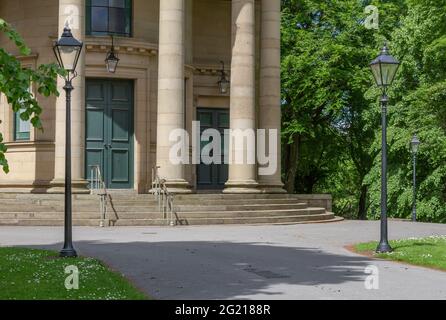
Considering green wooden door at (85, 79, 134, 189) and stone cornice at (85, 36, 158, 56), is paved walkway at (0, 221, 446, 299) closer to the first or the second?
green wooden door at (85, 79, 134, 189)

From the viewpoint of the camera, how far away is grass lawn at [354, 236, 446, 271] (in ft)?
46.9

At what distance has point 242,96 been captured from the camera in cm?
2742

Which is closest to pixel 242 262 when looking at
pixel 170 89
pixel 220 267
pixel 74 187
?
pixel 220 267

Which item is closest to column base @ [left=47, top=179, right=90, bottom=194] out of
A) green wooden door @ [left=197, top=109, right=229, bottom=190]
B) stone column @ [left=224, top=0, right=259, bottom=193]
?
stone column @ [left=224, top=0, right=259, bottom=193]

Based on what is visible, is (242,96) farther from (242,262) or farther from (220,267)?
(220,267)

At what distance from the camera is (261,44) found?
29844mm

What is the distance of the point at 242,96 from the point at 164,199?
533 cm

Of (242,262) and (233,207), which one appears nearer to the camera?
(242,262)

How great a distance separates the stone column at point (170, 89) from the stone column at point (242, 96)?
234 centimetres

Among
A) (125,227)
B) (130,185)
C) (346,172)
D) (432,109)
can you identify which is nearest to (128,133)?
(130,185)

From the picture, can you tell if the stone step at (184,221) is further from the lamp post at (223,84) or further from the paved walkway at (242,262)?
the lamp post at (223,84)

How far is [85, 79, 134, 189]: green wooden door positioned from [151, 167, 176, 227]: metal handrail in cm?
395

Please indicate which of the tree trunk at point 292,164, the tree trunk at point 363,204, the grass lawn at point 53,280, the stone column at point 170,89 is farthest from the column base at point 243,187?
the tree trunk at point 363,204

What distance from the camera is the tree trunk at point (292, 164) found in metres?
41.2
